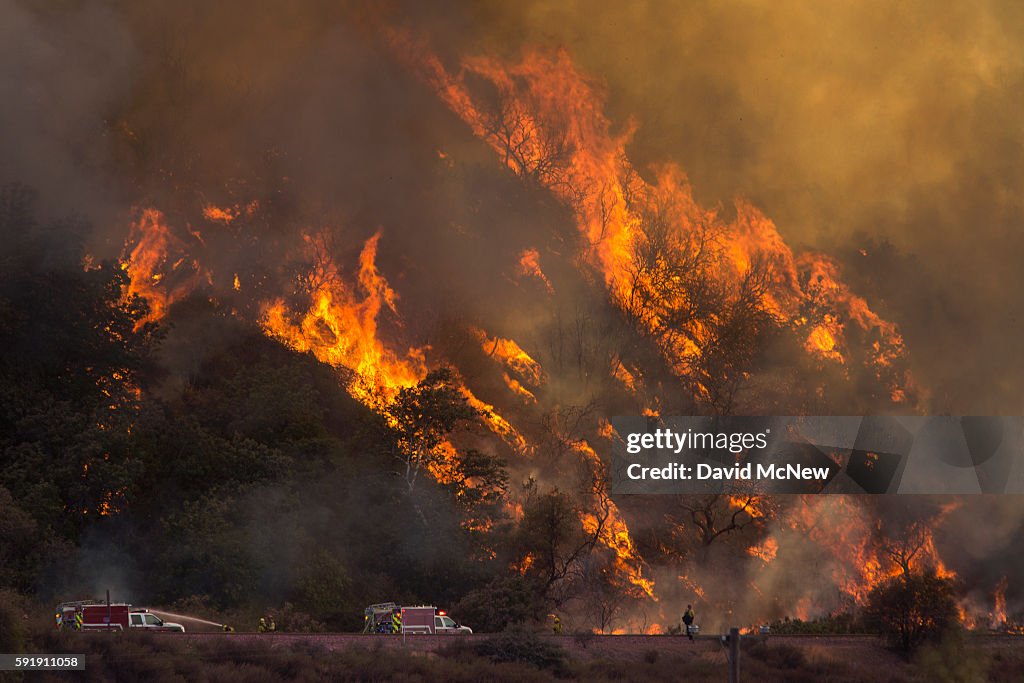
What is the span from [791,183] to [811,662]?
40696 millimetres

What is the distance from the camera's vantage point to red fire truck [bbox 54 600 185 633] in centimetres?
4422

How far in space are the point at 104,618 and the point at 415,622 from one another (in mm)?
11930

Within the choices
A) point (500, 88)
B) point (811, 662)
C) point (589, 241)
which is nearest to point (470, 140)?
point (500, 88)

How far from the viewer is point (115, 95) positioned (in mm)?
75875

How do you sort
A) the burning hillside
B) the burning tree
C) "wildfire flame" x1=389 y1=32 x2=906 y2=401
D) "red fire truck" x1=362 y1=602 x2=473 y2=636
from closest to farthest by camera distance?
"red fire truck" x1=362 y1=602 x2=473 y2=636 < the burning tree < the burning hillside < "wildfire flame" x1=389 y1=32 x2=906 y2=401

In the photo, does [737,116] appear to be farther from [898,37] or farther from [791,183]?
[898,37]

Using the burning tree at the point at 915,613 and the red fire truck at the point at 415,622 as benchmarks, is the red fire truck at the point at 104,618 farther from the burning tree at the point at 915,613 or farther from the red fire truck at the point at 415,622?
the burning tree at the point at 915,613

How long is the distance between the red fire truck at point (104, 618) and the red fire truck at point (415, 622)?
28.6ft

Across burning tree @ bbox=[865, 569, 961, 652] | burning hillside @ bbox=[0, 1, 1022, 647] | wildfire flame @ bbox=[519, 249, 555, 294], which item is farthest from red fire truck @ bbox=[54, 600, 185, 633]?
wildfire flame @ bbox=[519, 249, 555, 294]

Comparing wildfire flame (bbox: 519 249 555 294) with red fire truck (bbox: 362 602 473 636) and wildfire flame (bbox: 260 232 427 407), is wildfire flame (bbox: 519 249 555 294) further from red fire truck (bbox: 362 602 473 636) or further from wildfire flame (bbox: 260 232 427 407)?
red fire truck (bbox: 362 602 473 636)

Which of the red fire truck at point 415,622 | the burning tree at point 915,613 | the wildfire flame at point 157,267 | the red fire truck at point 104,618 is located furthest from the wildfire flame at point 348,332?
the burning tree at point 915,613

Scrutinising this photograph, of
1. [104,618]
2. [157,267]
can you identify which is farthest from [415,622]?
[157,267]

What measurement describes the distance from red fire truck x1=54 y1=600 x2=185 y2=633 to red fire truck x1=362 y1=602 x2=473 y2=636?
343 inches

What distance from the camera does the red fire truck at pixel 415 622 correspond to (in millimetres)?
49812
